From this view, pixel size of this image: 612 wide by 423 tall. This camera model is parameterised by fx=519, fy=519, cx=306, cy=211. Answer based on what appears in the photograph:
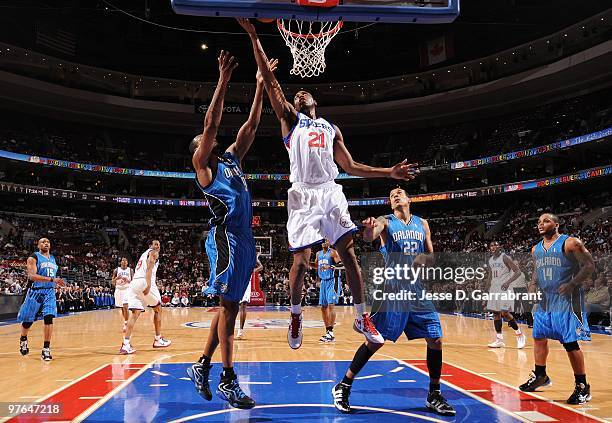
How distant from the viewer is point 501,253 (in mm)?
11516

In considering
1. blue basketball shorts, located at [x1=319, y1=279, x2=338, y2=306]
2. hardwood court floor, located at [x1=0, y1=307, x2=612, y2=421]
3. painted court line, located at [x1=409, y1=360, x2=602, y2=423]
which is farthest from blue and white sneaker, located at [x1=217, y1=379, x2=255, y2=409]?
blue basketball shorts, located at [x1=319, y1=279, x2=338, y2=306]

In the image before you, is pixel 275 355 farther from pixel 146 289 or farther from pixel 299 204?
pixel 299 204

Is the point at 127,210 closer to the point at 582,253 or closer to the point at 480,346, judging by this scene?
the point at 480,346

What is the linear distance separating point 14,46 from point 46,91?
2.94m

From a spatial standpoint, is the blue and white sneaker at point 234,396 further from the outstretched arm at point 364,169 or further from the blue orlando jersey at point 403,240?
the outstretched arm at point 364,169

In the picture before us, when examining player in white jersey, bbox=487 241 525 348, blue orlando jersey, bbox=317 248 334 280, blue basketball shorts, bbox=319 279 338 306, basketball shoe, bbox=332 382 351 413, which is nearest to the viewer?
basketball shoe, bbox=332 382 351 413

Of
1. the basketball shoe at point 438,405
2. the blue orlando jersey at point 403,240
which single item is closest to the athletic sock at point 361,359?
the basketball shoe at point 438,405

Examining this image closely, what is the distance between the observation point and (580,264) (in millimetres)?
Result: 6000

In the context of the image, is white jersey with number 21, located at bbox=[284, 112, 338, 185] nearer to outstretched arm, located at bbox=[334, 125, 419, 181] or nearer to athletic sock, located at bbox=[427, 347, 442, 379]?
outstretched arm, located at bbox=[334, 125, 419, 181]

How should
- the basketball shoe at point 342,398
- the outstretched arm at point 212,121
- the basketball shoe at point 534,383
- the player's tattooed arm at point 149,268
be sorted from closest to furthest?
the outstretched arm at point 212,121, the basketball shoe at point 342,398, the basketball shoe at point 534,383, the player's tattooed arm at point 149,268

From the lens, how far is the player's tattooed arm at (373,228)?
500 centimetres

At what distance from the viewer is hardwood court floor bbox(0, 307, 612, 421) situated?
252 inches

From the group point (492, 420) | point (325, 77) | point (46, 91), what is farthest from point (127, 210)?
point (492, 420)

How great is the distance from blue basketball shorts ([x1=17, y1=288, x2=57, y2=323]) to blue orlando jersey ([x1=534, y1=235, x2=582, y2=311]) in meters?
7.95
